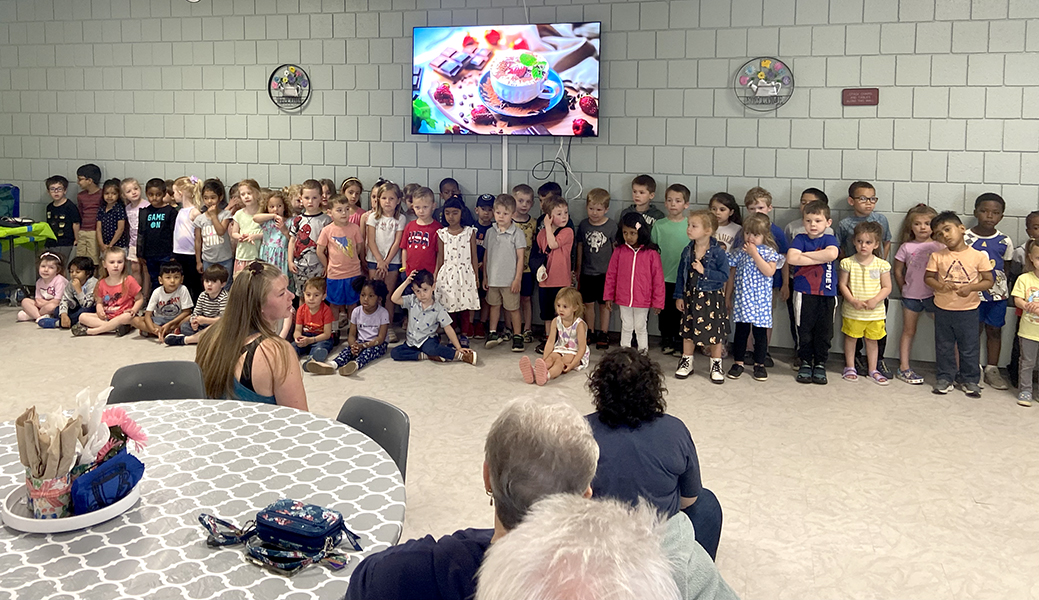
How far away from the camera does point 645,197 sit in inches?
275

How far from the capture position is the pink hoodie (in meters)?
6.56

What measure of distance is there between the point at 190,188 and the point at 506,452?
23.3ft

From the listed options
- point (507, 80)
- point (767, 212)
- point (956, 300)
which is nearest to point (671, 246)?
point (767, 212)

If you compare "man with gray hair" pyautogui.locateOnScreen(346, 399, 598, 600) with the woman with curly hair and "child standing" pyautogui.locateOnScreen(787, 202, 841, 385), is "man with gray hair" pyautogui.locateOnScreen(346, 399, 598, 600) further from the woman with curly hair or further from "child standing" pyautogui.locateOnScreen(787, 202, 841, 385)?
"child standing" pyautogui.locateOnScreen(787, 202, 841, 385)

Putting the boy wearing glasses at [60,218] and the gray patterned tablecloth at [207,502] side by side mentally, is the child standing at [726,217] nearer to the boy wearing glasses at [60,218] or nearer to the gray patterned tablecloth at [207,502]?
the gray patterned tablecloth at [207,502]

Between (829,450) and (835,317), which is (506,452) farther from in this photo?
(835,317)

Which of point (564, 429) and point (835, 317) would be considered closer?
point (564, 429)

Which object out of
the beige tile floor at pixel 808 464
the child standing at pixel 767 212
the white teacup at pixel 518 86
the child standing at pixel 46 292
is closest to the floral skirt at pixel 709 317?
the beige tile floor at pixel 808 464

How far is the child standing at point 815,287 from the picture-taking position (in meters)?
6.21

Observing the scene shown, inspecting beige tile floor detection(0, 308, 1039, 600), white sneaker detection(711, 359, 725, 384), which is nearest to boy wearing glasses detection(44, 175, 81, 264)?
beige tile floor detection(0, 308, 1039, 600)

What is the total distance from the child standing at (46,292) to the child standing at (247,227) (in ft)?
5.41

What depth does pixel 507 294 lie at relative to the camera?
7.21 metres

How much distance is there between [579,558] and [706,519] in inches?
90.5

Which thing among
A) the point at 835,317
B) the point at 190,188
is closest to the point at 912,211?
the point at 835,317
